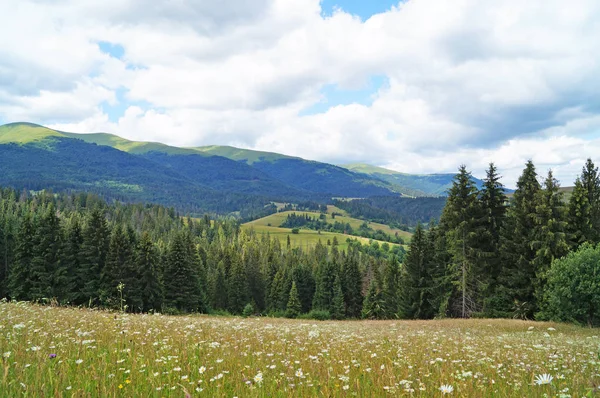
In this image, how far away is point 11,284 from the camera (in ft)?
170

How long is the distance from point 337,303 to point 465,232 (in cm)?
5739

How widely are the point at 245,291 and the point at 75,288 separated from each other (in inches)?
2014

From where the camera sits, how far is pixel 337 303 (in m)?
92.4

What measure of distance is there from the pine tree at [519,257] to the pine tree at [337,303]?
56.6 m

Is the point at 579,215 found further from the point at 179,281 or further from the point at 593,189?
the point at 179,281

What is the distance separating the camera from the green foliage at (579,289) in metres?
27.5

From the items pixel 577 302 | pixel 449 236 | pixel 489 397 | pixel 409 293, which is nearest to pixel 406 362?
pixel 489 397

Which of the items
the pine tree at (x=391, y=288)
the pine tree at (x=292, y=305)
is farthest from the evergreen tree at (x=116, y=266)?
the pine tree at (x=391, y=288)

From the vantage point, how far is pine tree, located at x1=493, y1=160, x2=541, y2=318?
37.5 metres

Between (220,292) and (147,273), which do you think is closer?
(147,273)

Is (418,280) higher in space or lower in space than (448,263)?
lower

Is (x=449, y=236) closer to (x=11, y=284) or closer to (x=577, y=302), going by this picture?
(x=577, y=302)

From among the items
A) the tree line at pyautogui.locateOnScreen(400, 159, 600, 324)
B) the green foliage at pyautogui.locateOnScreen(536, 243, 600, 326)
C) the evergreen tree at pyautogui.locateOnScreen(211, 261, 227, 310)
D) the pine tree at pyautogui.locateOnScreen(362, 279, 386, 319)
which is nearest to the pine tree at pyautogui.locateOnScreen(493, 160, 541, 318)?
the tree line at pyautogui.locateOnScreen(400, 159, 600, 324)

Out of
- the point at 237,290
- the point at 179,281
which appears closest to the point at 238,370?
the point at 179,281
